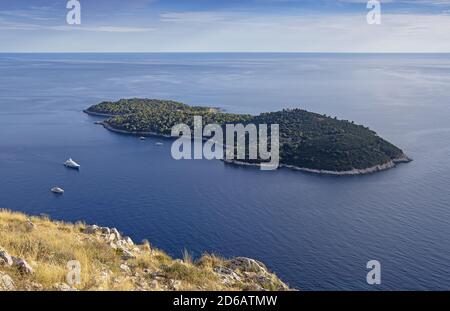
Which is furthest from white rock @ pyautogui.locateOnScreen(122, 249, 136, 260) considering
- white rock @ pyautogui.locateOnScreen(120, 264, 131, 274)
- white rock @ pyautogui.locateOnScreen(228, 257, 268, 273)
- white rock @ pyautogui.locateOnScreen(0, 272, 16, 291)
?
white rock @ pyautogui.locateOnScreen(0, 272, 16, 291)

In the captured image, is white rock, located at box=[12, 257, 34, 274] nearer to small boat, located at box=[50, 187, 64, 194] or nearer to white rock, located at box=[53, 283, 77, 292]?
white rock, located at box=[53, 283, 77, 292]

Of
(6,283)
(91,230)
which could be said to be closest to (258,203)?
(91,230)

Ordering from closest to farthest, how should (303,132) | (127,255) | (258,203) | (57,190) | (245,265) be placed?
(127,255) → (245,265) → (258,203) → (57,190) → (303,132)

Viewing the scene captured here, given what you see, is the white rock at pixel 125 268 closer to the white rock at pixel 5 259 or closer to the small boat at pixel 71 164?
the white rock at pixel 5 259

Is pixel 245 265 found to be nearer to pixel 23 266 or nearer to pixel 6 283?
pixel 23 266

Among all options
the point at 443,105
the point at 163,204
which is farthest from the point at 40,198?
the point at 443,105
